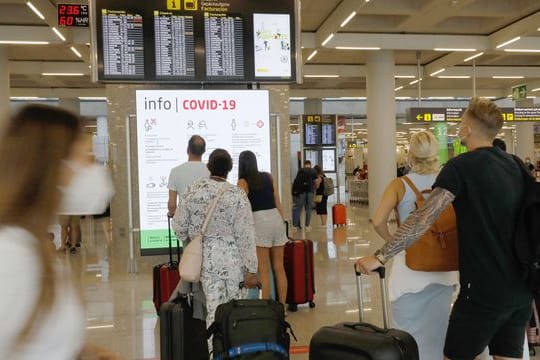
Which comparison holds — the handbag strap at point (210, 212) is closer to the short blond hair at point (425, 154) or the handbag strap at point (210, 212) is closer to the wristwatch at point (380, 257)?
the short blond hair at point (425, 154)

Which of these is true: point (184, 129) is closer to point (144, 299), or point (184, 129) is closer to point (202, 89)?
point (202, 89)

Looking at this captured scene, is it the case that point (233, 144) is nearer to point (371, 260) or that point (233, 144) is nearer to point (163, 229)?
point (163, 229)

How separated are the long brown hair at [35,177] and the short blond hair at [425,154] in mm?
2185

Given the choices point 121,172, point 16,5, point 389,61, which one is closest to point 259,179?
point 121,172

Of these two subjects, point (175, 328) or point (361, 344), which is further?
point (175, 328)

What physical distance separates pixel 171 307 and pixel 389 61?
39.4ft

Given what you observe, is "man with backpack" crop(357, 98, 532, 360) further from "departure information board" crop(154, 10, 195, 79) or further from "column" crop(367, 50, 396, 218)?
"column" crop(367, 50, 396, 218)

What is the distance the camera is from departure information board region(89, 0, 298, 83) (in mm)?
6895

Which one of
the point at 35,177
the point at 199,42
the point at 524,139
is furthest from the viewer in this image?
the point at 524,139

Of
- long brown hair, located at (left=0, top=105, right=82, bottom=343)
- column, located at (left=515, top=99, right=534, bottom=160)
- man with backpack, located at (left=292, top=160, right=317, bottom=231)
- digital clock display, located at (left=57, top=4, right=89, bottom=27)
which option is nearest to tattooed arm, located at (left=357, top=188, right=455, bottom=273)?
long brown hair, located at (left=0, top=105, right=82, bottom=343)

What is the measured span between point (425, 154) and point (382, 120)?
1154cm

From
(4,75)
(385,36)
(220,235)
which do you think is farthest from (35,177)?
(4,75)

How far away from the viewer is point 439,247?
2789 mm

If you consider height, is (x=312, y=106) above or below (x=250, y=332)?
above
